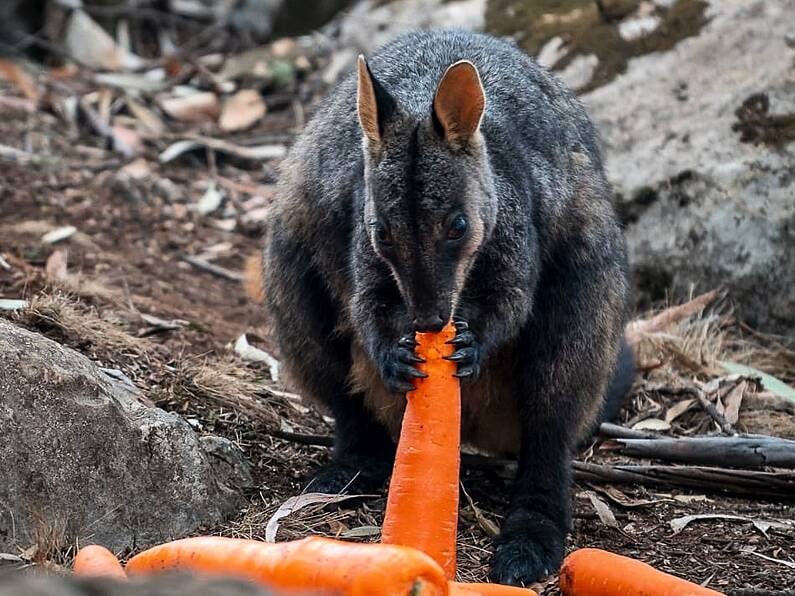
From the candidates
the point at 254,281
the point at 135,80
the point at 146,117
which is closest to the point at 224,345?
the point at 254,281

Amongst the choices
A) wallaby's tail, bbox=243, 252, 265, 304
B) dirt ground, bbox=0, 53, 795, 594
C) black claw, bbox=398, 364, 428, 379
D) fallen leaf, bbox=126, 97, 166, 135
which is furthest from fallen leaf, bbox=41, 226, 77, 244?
black claw, bbox=398, 364, 428, 379

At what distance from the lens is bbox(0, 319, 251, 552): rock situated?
4.02m

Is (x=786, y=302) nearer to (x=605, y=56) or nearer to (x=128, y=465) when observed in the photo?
(x=605, y=56)

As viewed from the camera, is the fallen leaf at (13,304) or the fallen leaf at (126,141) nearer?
the fallen leaf at (13,304)

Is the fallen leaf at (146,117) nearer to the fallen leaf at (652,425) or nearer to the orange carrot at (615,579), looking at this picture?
the fallen leaf at (652,425)

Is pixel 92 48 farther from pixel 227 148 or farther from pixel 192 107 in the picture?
pixel 227 148

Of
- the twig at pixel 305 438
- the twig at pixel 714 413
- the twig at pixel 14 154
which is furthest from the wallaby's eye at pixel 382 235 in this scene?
the twig at pixel 14 154

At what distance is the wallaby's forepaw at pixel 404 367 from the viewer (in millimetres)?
4125

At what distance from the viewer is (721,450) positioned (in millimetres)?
5281

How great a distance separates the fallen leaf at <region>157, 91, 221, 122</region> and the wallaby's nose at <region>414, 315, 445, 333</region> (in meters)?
6.75

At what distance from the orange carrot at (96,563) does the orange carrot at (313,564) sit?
3.4 inches

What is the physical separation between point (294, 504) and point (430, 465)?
2.72 ft

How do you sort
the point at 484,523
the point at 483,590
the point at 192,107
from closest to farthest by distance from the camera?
the point at 483,590 < the point at 484,523 < the point at 192,107

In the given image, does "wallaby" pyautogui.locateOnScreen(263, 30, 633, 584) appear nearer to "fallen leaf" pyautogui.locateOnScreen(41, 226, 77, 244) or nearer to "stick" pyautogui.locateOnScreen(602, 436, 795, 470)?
"stick" pyautogui.locateOnScreen(602, 436, 795, 470)
